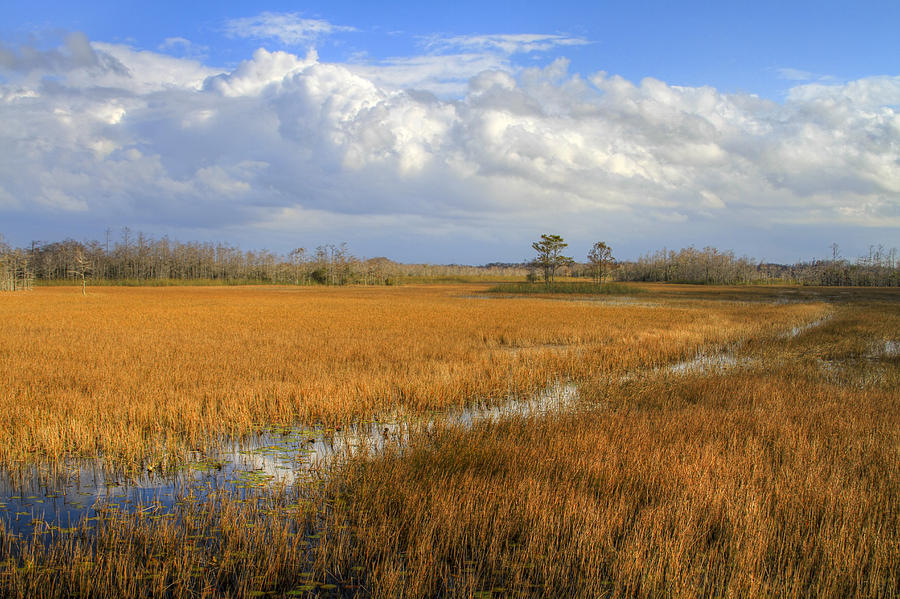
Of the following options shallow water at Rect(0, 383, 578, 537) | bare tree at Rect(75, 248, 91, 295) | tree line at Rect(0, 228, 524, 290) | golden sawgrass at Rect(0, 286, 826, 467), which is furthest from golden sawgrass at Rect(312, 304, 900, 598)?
tree line at Rect(0, 228, 524, 290)

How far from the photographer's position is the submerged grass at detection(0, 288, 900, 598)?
390cm

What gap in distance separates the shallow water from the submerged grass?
1.10 feet

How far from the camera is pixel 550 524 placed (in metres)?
4.62

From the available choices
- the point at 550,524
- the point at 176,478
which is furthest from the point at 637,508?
the point at 176,478

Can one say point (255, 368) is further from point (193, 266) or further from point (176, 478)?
point (193, 266)

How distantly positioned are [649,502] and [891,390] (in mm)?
8574

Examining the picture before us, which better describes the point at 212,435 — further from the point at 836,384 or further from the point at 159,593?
the point at 836,384

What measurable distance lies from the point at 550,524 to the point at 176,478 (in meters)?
4.39

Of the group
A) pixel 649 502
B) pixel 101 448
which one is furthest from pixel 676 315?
pixel 101 448

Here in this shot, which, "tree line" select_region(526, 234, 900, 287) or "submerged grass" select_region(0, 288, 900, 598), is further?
"tree line" select_region(526, 234, 900, 287)

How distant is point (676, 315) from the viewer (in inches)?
1170

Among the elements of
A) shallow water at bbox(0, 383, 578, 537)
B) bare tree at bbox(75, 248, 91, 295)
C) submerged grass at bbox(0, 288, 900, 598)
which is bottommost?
shallow water at bbox(0, 383, 578, 537)

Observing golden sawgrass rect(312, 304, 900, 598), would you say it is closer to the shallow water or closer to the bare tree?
the shallow water

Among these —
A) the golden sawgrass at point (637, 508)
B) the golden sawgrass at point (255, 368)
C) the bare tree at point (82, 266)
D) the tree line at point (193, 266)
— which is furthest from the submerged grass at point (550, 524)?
the tree line at point (193, 266)
